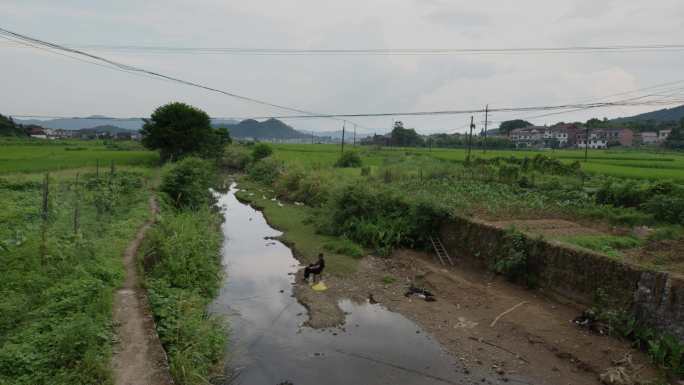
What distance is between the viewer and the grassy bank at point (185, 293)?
8203mm

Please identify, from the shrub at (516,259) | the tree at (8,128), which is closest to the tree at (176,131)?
the shrub at (516,259)

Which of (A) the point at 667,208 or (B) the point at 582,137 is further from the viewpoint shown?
(B) the point at 582,137

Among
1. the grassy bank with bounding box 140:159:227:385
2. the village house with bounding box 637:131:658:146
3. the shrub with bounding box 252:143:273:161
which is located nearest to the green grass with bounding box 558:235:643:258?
the grassy bank with bounding box 140:159:227:385

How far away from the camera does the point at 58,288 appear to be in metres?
8.33

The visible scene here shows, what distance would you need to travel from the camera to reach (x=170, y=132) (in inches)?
1497

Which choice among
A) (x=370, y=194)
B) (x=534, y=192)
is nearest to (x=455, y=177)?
(x=534, y=192)

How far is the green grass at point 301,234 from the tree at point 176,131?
31.4 ft

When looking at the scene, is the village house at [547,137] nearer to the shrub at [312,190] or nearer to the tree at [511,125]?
the tree at [511,125]

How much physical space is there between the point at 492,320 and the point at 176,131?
34.0 meters

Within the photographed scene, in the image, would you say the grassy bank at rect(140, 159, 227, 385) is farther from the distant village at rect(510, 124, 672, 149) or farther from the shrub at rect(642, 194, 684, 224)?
the distant village at rect(510, 124, 672, 149)

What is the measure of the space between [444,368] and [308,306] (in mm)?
4562

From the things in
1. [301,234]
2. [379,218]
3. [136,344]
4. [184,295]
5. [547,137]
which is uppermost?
[547,137]

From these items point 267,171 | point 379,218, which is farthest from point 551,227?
point 267,171

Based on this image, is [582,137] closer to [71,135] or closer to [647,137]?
[647,137]
